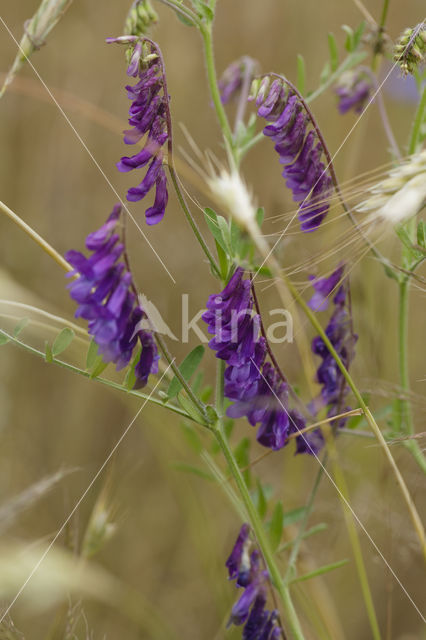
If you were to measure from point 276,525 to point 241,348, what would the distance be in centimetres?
44

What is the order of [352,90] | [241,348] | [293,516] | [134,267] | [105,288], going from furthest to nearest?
[134,267]
[352,90]
[293,516]
[241,348]
[105,288]

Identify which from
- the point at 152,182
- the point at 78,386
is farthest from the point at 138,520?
the point at 152,182

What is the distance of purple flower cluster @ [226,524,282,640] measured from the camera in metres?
1.26

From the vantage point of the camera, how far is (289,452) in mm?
2254

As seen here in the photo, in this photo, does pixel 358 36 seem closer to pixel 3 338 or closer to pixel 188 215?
pixel 188 215

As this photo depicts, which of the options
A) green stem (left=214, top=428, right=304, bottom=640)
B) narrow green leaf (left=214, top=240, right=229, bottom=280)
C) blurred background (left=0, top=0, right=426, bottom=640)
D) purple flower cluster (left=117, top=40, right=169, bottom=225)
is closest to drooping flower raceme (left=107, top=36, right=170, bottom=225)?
purple flower cluster (left=117, top=40, right=169, bottom=225)

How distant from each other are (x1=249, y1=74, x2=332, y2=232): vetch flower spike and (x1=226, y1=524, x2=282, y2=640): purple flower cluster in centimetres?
60

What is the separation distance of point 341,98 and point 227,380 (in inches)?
40.0

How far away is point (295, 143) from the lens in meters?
1.15

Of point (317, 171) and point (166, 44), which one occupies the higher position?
point (166, 44)

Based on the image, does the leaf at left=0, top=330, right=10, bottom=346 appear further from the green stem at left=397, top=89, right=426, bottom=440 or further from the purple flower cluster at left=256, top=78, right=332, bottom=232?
the green stem at left=397, top=89, right=426, bottom=440

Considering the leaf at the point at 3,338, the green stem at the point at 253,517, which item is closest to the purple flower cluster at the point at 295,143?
the green stem at the point at 253,517

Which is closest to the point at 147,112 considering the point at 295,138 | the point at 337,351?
the point at 295,138

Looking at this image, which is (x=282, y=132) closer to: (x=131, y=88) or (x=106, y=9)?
(x=131, y=88)
